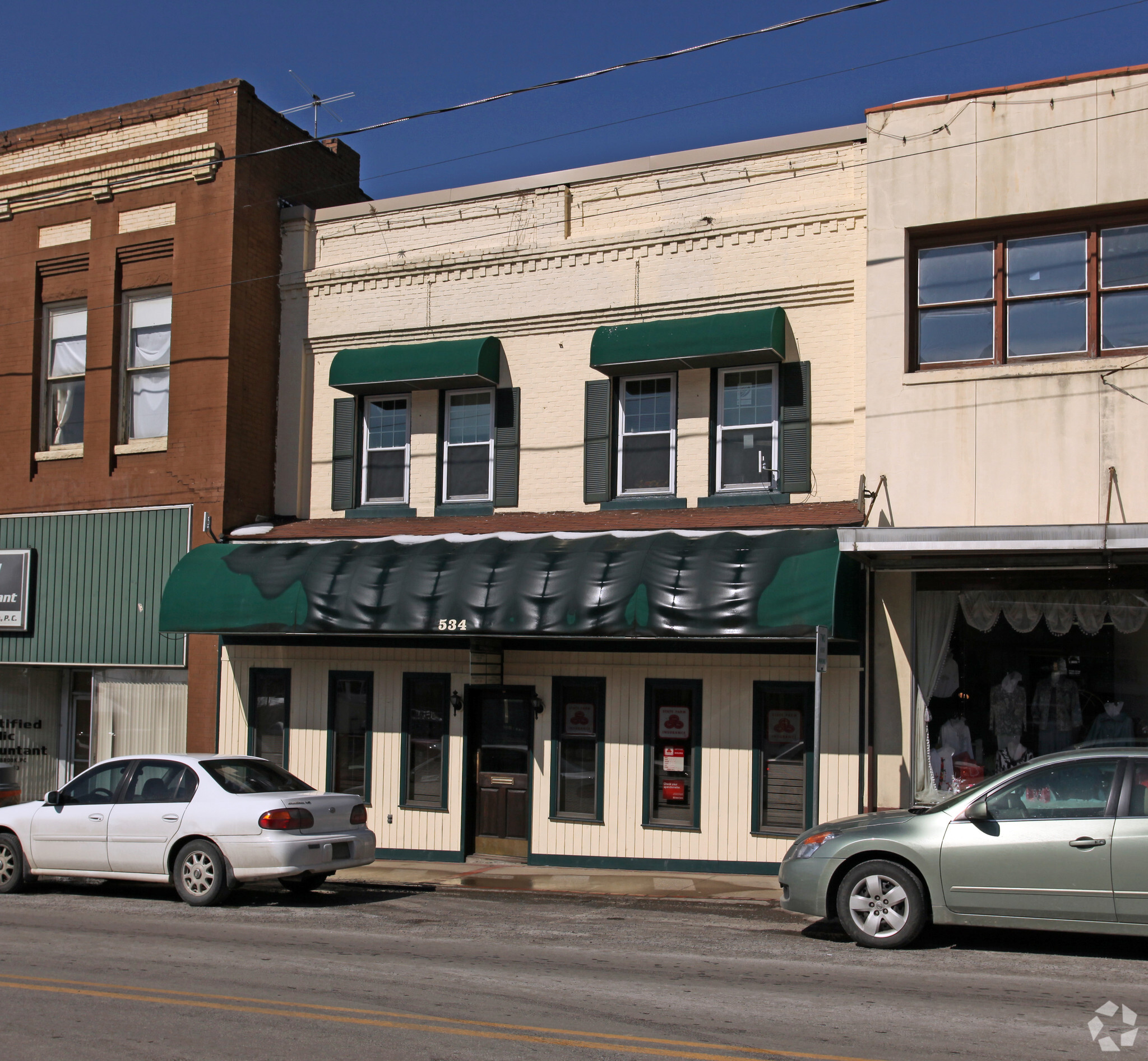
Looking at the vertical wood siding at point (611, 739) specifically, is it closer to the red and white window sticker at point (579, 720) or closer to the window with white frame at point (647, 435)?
the red and white window sticker at point (579, 720)

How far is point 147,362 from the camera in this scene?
1809cm

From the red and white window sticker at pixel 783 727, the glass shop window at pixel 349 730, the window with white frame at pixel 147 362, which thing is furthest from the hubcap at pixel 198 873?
the window with white frame at pixel 147 362

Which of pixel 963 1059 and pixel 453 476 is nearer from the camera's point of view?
pixel 963 1059

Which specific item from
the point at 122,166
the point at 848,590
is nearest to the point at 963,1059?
the point at 848,590

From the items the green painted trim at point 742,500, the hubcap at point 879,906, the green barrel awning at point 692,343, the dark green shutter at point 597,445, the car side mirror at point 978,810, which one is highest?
the green barrel awning at point 692,343

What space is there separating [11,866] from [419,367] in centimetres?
767

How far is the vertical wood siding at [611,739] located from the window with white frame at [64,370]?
188 inches

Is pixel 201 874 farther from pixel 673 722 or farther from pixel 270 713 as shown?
pixel 673 722

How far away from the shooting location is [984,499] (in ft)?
43.1

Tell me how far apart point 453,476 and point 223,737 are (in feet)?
15.7

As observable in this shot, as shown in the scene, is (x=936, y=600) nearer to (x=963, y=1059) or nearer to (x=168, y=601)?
(x=963, y=1059)

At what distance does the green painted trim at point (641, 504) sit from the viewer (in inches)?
598

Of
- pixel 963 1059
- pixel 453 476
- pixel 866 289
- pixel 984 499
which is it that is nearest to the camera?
pixel 963 1059

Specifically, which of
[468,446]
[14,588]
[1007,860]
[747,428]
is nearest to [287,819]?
[1007,860]
